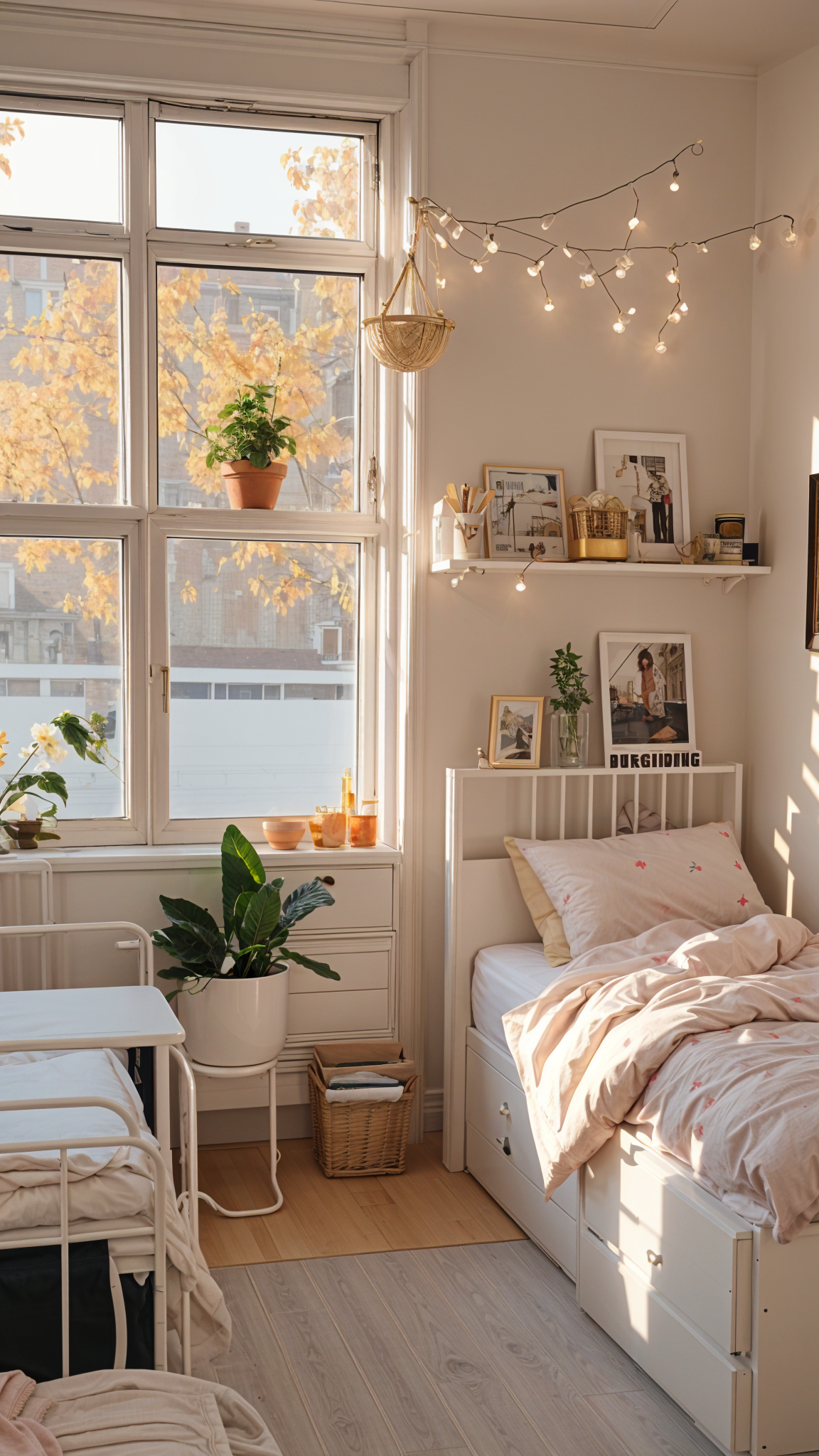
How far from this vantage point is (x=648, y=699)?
3562 millimetres

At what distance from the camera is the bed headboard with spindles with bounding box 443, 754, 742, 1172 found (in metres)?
3.23

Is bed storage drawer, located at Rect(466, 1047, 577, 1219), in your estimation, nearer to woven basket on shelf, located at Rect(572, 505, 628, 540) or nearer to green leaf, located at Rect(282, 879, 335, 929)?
green leaf, located at Rect(282, 879, 335, 929)

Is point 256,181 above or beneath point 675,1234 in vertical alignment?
above

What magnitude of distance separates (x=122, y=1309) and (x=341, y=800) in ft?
6.31

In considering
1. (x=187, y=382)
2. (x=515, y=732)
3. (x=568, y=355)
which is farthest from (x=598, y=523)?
(x=187, y=382)

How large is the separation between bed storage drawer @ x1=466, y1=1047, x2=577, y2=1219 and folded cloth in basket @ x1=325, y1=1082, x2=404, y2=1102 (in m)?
0.20

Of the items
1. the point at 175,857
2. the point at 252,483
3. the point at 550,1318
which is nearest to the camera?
the point at 550,1318

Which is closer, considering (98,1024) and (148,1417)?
(148,1417)

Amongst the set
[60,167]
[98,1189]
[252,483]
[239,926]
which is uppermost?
[60,167]

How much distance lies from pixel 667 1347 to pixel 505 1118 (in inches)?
33.1

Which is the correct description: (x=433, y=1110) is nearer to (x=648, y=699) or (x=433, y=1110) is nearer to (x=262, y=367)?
(x=648, y=699)

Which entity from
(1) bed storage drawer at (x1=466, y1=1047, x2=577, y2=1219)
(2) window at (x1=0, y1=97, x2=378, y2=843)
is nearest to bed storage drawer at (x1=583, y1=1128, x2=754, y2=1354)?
(1) bed storage drawer at (x1=466, y1=1047, x2=577, y2=1219)

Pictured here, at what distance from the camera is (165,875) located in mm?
3258

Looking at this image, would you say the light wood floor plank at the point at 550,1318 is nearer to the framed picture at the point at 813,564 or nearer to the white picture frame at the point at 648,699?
the white picture frame at the point at 648,699
